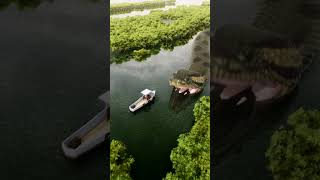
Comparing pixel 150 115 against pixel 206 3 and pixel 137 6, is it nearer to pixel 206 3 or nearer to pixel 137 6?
pixel 137 6

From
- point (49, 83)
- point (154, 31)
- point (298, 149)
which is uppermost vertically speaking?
point (154, 31)

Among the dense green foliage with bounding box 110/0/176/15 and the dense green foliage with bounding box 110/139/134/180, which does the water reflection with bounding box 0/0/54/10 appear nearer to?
the dense green foliage with bounding box 110/0/176/15

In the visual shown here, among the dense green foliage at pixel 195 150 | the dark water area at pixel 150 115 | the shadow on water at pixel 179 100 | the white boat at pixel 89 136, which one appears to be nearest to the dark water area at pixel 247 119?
the dense green foliage at pixel 195 150

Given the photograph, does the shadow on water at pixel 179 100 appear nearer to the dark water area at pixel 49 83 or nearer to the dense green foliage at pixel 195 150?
the dense green foliage at pixel 195 150

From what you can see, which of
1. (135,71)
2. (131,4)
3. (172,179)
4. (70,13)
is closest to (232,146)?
(172,179)

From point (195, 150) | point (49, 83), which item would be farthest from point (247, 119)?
point (49, 83)

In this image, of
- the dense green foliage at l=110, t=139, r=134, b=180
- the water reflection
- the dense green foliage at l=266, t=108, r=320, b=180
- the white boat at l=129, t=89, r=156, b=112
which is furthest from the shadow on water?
the water reflection

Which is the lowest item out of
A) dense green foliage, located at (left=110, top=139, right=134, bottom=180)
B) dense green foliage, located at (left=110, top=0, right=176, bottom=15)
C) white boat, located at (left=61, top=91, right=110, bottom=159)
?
dense green foliage, located at (left=110, top=139, right=134, bottom=180)
